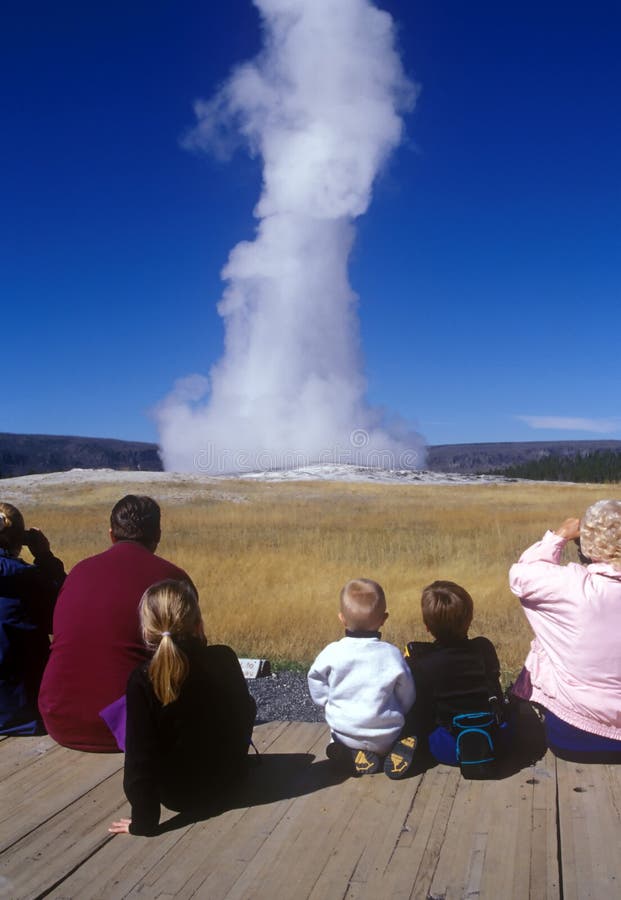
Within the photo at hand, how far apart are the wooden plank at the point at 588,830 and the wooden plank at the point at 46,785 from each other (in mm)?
2328

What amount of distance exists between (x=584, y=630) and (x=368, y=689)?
1.16 meters

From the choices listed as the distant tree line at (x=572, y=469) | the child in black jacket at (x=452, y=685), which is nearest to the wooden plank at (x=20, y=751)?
the child in black jacket at (x=452, y=685)

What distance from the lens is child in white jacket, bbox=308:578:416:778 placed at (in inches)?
176

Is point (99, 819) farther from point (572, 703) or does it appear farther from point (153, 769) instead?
point (572, 703)

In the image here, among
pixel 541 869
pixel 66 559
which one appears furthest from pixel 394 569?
pixel 541 869

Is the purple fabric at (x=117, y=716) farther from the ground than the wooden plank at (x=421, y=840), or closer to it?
farther from the ground

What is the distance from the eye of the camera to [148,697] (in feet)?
13.0

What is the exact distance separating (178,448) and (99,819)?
351 ft

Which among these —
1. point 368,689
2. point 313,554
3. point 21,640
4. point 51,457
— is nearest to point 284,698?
point 21,640

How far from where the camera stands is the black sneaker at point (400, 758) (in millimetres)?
4427

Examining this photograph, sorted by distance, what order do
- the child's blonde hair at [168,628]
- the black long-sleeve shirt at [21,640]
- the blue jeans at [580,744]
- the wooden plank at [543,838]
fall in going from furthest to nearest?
the black long-sleeve shirt at [21,640] < the blue jeans at [580,744] < the child's blonde hair at [168,628] < the wooden plank at [543,838]

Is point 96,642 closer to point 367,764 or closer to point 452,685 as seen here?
point 367,764

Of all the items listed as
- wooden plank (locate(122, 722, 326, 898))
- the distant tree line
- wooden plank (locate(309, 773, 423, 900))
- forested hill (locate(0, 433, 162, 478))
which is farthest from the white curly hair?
forested hill (locate(0, 433, 162, 478))

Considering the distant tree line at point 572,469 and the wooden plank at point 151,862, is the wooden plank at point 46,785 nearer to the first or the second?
the wooden plank at point 151,862
